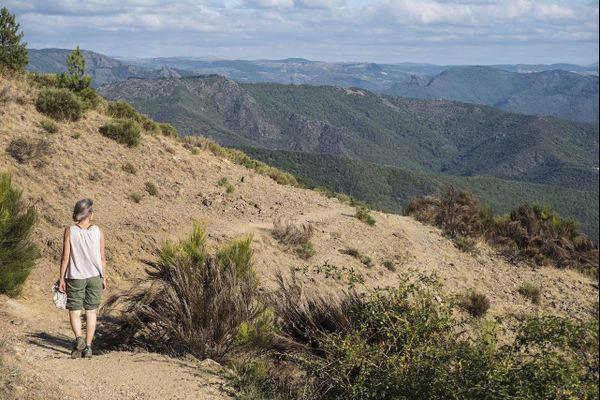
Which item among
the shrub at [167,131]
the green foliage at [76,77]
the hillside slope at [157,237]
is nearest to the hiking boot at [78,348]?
the hillside slope at [157,237]

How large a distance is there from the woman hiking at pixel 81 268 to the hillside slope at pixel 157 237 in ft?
1.39

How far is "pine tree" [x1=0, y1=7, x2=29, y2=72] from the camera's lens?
52.2 ft

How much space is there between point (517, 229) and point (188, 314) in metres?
15.4

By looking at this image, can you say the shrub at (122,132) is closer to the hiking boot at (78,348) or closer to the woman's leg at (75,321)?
the woman's leg at (75,321)

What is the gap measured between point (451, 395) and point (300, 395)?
4.72 ft

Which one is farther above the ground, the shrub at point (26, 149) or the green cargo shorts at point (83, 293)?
the shrub at point (26, 149)

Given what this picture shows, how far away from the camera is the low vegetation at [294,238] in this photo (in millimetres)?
12641

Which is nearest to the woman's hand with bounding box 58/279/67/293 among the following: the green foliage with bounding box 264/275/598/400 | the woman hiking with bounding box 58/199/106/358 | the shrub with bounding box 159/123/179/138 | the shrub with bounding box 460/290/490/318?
the woman hiking with bounding box 58/199/106/358

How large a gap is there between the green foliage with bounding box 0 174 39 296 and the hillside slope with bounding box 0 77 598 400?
28 cm

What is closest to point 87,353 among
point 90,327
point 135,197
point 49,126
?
point 90,327

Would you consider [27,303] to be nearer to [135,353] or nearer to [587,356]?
[135,353]

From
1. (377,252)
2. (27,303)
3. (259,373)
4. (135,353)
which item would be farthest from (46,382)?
(377,252)

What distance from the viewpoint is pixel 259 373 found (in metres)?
5.14

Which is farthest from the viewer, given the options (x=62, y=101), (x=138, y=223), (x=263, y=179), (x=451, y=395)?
(x=263, y=179)
